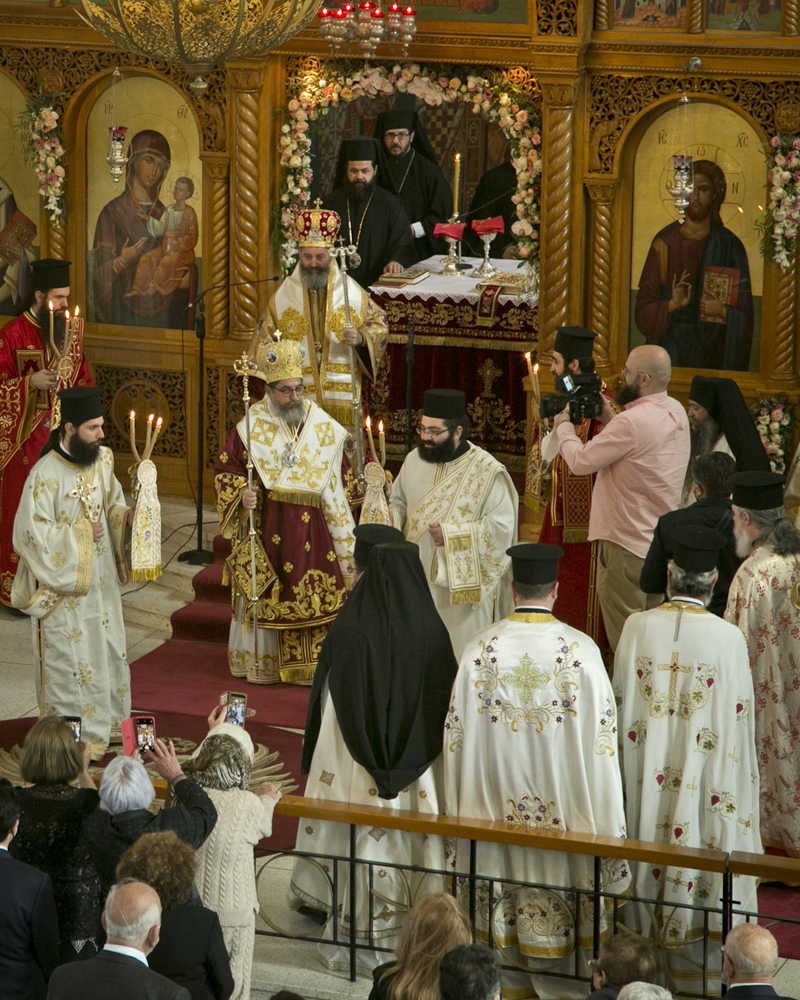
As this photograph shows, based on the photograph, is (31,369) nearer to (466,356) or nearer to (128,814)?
(466,356)

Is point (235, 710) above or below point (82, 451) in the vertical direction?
below

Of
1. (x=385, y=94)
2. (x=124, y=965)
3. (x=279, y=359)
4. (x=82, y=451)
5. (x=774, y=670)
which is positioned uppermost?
(x=385, y=94)

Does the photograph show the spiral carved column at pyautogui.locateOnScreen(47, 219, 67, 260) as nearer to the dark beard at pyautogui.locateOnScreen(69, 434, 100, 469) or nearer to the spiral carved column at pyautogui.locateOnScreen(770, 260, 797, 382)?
the dark beard at pyautogui.locateOnScreen(69, 434, 100, 469)

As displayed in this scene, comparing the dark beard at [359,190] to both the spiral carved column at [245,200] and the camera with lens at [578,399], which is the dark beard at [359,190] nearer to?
the spiral carved column at [245,200]

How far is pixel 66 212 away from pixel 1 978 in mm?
8512

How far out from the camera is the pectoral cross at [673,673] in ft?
20.3

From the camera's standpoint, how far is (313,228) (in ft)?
34.1

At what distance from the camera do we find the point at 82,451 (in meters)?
8.41

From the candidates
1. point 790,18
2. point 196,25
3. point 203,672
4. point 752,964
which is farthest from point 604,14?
point 752,964

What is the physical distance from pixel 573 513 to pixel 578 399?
28.3 inches

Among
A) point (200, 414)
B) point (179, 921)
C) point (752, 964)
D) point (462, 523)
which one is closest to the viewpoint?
point (752, 964)

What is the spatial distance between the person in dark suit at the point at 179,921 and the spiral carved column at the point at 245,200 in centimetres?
751

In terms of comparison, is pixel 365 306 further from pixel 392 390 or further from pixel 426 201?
pixel 426 201

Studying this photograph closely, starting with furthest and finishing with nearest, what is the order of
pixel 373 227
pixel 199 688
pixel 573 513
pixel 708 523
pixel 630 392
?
pixel 373 227 → pixel 199 688 → pixel 573 513 → pixel 630 392 → pixel 708 523
